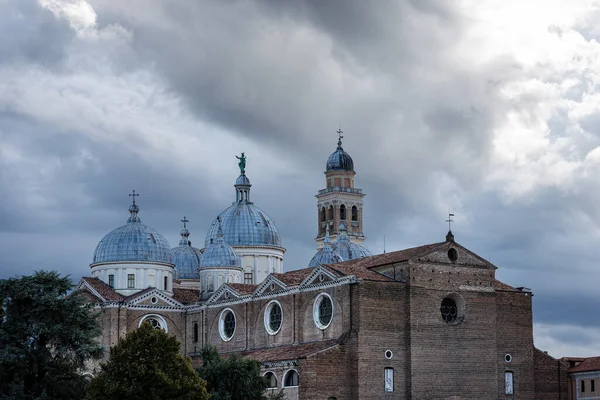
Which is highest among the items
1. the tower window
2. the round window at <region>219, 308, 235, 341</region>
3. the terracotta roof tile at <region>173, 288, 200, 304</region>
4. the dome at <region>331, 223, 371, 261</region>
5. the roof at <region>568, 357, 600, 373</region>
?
the tower window

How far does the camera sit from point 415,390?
7156cm

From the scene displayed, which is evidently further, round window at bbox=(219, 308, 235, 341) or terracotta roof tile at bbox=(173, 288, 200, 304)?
terracotta roof tile at bbox=(173, 288, 200, 304)

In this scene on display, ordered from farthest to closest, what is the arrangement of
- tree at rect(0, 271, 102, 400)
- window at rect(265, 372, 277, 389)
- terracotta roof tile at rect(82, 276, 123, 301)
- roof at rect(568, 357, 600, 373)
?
1. terracotta roof tile at rect(82, 276, 123, 301)
2. roof at rect(568, 357, 600, 373)
3. window at rect(265, 372, 277, 389)
4. tree at rect(0, 271, 102, 400)

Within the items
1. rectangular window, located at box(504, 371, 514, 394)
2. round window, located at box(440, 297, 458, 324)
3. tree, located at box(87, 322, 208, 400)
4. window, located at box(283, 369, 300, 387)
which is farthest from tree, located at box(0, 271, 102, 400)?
rectangular window, located at box(504, 371, 514, 394)

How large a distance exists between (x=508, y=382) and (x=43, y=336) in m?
31.1

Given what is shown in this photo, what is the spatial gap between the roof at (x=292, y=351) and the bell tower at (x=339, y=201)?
182 ft

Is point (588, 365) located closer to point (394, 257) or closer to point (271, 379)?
point (394, 257)

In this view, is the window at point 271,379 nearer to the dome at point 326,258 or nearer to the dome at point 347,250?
the dome at point 326,258

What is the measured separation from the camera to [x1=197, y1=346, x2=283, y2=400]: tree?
6372 cm

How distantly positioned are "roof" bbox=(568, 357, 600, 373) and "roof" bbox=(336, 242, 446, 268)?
16.2m

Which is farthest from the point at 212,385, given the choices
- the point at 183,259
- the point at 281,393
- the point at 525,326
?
the point at 183,259

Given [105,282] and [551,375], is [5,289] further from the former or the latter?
[551,375]

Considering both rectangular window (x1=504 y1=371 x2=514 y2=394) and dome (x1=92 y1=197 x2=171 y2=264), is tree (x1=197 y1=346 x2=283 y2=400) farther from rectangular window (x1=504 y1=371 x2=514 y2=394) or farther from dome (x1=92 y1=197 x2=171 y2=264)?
dome (x1=92 y1=197 x2=171 y2=264)

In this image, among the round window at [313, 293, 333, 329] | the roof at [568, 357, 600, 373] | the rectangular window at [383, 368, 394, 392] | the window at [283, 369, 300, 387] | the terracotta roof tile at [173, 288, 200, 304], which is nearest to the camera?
the window at [283, 369, 300, 387]
